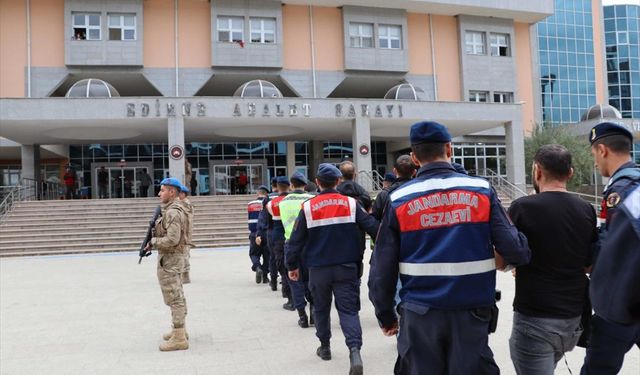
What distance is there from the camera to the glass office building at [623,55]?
4709 centimetres

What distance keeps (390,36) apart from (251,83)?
9.99 meters

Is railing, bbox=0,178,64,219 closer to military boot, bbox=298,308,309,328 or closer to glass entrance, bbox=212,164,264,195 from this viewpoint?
glass entrance, bbox=212,164,264,195

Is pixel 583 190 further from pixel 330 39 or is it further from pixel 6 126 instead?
pixel 6 126

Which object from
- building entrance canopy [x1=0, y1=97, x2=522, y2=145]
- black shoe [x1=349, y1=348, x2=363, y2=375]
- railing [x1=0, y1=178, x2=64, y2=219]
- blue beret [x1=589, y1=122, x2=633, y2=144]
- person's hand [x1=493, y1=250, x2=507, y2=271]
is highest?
building entrance canopy [x1=0, y1=97, x2=522, y2=145]

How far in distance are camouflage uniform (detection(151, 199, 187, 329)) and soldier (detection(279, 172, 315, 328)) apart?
134 centimetres

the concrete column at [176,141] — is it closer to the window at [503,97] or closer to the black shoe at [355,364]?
the black shoe at [355,364]

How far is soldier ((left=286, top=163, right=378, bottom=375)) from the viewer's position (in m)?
4.83

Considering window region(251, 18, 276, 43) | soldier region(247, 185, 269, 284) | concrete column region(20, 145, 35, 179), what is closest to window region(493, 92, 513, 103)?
window region(251, 18, 276, 43)

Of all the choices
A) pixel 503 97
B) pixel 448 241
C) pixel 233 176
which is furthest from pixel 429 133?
pixel 503 97

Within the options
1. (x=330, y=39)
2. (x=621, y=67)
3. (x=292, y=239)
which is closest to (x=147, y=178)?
(x=330, y=39)

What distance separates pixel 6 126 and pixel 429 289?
24079mm

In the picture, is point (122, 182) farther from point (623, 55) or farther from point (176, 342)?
point (623, 55)

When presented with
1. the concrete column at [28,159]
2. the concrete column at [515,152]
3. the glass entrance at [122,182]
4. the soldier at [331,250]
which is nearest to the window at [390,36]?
the concrete column at [515,152]

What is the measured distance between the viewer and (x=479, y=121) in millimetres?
25391
